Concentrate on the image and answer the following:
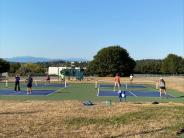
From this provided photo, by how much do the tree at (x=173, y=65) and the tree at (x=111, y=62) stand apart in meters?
32.6

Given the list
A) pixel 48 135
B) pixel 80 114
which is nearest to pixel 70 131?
pixel 48 135

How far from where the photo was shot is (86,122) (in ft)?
56.6

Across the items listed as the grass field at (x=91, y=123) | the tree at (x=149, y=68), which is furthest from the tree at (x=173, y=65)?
the grass field at (x=91, y=123)

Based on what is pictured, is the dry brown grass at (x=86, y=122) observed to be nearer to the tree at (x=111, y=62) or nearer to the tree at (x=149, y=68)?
the tree at (x=111, y=62)

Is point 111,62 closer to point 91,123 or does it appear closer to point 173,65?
point 173,65

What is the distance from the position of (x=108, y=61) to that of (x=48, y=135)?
105963 mm

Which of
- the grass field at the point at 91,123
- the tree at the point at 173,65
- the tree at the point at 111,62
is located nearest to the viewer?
the grass field at the point at 91,123

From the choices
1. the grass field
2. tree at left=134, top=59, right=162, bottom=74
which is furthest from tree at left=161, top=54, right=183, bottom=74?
the grass field

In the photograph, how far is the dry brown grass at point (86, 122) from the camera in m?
Answer: 14.6

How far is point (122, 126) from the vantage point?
16.2 meters

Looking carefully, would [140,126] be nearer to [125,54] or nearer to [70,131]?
[70,131]

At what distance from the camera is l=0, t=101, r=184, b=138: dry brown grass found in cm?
1460

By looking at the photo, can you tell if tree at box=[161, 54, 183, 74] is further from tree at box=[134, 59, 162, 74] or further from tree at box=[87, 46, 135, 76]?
tree at box=[87, 46, 135, 76]

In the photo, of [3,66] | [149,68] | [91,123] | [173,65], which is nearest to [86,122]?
[91,123]
